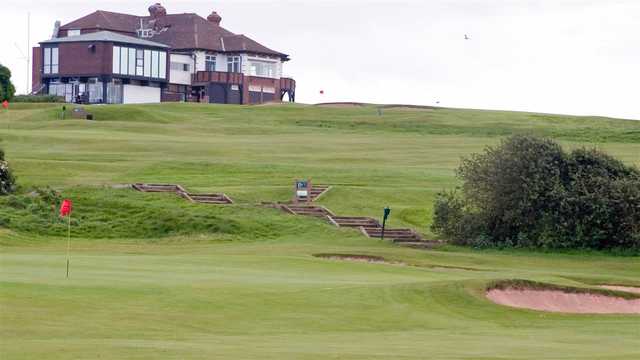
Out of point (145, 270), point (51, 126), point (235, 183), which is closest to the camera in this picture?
point (145, 270)

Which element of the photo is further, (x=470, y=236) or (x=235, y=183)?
(x=235, y=183)

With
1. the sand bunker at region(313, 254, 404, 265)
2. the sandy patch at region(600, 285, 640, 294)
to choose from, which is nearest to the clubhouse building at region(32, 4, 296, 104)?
the sand bunker at region(313, 254, 404, 265)

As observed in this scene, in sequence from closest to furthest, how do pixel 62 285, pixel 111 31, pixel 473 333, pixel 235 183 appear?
pixel 473 333 < pixel 62 285 < pixel 235 183 < pixel 111 31

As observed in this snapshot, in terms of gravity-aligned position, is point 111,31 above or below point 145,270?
above

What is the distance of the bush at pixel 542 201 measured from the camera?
178 ft

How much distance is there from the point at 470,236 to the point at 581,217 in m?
4.40

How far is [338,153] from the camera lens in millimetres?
87125

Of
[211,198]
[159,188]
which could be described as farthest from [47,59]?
[211,198]

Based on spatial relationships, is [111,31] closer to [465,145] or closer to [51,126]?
[51,126]

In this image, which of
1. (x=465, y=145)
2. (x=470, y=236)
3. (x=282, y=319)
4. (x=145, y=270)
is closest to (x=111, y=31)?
(x=465, y=145)

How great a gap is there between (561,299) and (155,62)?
366 ft

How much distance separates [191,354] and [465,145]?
71.4m

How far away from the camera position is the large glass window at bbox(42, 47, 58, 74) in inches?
5689

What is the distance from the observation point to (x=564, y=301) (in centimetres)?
3738
